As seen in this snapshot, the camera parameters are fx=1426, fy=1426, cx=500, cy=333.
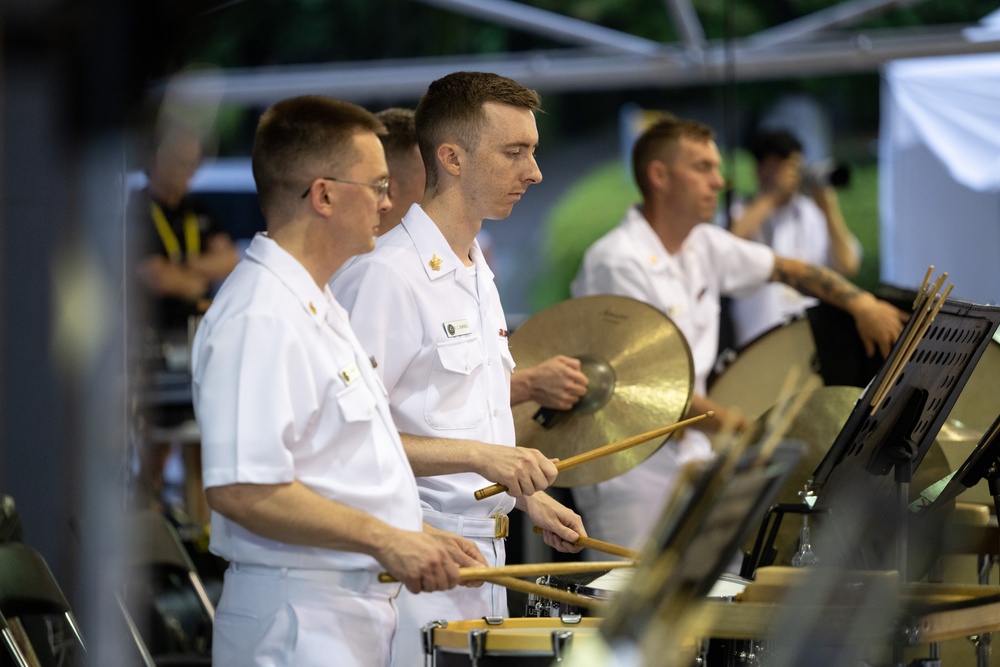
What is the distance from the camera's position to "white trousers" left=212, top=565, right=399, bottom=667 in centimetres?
281

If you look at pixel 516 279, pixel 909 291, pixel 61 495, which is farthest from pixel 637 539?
pixel 516 279

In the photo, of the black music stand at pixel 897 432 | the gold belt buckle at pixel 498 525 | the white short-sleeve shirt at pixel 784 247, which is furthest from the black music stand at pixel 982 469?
the white short-sleeve shirt at pixel 784 247

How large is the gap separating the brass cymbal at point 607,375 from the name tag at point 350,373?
125cm

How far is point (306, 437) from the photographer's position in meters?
2.81

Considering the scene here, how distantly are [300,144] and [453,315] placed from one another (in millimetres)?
675

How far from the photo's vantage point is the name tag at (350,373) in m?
2.86

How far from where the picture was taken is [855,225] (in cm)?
929

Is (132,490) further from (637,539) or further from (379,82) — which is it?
(379,82)

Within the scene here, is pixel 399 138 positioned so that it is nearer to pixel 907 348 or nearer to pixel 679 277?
pixel 679 277

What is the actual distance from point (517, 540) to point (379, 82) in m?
3.83

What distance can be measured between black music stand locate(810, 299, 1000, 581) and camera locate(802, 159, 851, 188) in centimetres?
514

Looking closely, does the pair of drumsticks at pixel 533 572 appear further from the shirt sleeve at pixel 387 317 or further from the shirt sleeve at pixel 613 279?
the shirt sleeve at pixel 613 279

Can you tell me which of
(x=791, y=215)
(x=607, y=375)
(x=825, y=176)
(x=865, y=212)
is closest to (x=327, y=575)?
(x=607, y=375)

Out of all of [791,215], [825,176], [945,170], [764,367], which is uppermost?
[825,176]
